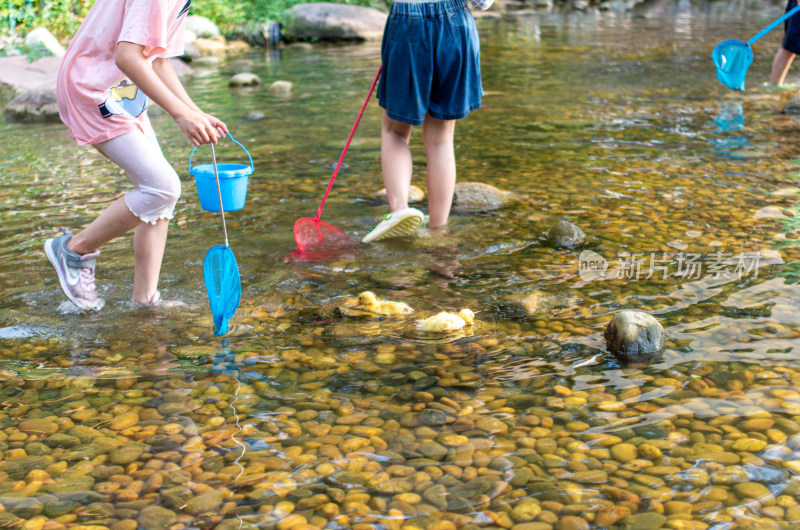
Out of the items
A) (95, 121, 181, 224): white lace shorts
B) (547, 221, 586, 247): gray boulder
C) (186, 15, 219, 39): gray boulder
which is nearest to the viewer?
(95, 121, 181, 224): white lace shorts

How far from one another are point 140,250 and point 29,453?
1.03 metres

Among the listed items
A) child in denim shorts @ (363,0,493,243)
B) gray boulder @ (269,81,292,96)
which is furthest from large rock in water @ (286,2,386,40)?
child in denim shorts @ (363,0,493,243)

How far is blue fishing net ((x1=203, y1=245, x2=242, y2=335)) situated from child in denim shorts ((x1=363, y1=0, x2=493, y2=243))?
1116 mm

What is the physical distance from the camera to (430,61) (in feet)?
11.3

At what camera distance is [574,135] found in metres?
5.85

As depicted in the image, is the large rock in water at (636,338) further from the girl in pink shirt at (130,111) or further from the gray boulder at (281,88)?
the gray boulder at (281,88)

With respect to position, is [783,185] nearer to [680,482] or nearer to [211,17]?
[680,482]

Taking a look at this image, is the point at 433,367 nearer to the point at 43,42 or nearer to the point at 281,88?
the point at 281,88

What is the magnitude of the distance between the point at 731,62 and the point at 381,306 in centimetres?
548

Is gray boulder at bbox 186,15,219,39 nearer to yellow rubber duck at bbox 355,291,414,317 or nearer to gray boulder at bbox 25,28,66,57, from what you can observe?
gray boulder at bbox 25,28,66,57

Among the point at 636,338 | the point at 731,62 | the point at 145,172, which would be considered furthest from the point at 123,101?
the point at 731,62

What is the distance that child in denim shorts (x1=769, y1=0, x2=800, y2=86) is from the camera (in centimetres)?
641

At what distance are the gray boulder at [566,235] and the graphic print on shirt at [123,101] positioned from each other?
1985 mm

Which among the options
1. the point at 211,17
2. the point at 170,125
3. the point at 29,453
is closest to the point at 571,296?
the point at 29,453
